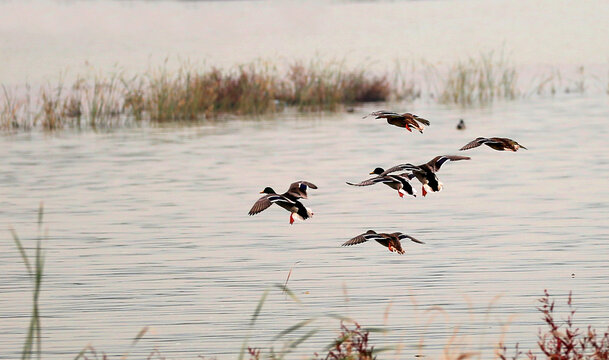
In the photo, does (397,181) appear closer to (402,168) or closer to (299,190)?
(402,168)

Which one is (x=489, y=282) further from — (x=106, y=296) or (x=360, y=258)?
(x=106, y=296)

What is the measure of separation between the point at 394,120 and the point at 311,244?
650 centimetres

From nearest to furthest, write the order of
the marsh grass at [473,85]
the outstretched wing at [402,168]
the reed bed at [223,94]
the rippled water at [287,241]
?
the outstretched wing at [402,168], the rippled water at [287,241], the reed bed at [223,94], the marsh grass at [473,85]

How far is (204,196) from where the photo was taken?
20.2m

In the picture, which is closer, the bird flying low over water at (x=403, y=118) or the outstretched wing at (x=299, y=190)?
the bird flying low over water at (x=403, y=118)

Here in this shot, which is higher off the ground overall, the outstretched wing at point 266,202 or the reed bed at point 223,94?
the outstretched wing at point 266,202

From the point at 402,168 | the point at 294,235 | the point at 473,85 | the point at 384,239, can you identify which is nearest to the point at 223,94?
the point at 473,85

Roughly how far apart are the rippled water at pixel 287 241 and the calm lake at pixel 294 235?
3cm

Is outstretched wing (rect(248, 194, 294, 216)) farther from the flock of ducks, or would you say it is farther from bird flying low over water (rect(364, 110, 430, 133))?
bird flying low over water (rect(364, 110, 430, 133))

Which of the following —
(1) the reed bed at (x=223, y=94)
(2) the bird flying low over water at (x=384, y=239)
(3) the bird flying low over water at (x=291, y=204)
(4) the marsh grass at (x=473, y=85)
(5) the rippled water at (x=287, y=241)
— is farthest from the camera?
(4) the marsh grass at (x=473, y=85)

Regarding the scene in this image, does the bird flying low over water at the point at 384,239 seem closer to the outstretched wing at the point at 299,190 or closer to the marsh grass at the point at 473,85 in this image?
the outstretched wing at the point at 299,190

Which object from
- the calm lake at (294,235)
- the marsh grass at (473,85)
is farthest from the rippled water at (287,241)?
the marsh grass at (473,85)

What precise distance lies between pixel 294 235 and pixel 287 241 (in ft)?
1.74

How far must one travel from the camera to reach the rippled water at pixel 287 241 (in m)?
11.1
